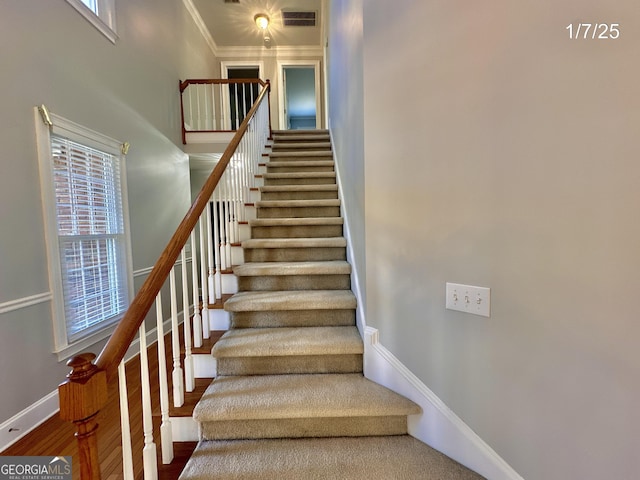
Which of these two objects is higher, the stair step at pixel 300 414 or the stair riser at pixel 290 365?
the stair riser at pixel 290 365

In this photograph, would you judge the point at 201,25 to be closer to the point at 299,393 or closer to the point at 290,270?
the point at 290,270

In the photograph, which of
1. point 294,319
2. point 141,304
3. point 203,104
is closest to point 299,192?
point 294,319

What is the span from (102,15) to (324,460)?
3666mm

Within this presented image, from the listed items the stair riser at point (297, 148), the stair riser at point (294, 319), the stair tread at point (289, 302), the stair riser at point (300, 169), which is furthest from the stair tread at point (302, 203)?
the stair riser at point (297, 148)

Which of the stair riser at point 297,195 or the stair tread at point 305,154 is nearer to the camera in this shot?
the stair riser at point 297,195

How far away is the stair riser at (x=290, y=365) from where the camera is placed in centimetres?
155

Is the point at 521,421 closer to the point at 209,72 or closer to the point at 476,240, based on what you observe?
the point at 476,240

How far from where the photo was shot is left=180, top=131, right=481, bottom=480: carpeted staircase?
1.16 meters

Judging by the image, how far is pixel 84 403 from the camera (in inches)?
27.1

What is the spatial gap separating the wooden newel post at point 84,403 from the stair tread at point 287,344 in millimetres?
793

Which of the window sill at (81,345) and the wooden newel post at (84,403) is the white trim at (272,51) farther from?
the wooden newel post at (84,403)

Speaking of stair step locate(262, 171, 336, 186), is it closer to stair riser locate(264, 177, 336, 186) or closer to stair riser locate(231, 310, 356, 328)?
stair riser locate(264, 177, 336, 186)

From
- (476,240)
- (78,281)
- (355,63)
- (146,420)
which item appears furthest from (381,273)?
(78,281)

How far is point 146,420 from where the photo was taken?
103cm
